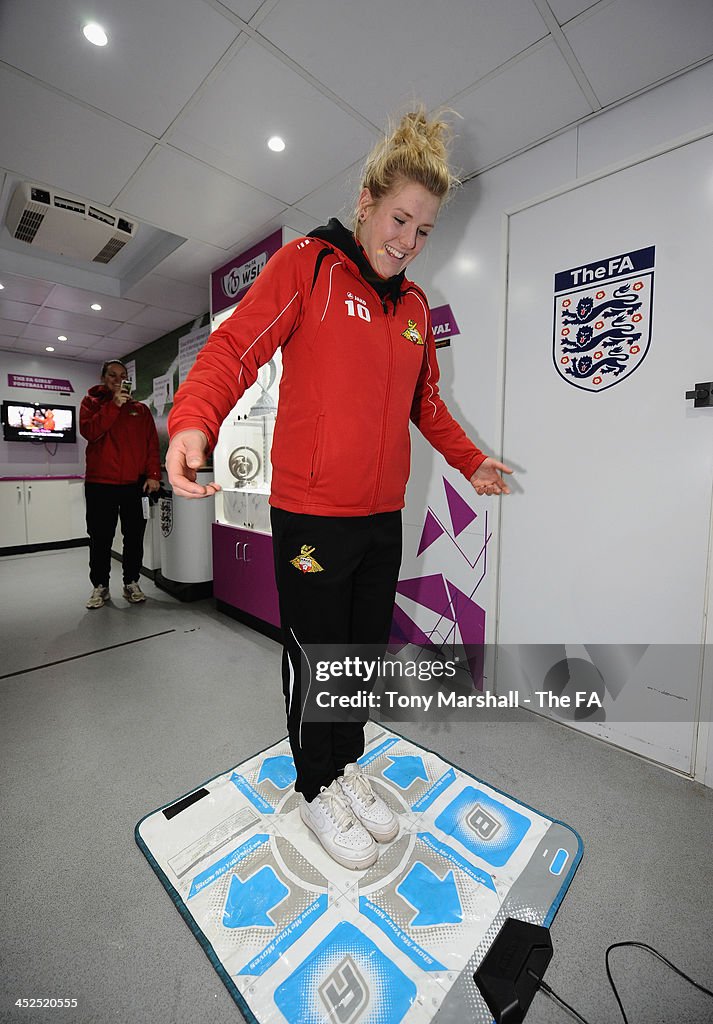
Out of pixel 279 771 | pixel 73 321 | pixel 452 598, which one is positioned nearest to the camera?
pixel 279 771

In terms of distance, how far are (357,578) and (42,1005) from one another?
1.10m

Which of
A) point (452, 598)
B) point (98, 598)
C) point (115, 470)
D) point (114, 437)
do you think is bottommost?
point (98, 598)

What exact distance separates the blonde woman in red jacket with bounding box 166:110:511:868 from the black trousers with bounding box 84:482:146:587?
2785mm

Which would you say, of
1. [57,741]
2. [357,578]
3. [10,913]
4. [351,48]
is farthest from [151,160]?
[10,913]

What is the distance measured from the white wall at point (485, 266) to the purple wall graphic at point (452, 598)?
30mm

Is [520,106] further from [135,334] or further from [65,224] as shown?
[135,334]

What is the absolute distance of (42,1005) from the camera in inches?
37.8

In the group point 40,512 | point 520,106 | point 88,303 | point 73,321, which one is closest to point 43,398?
point 40,512

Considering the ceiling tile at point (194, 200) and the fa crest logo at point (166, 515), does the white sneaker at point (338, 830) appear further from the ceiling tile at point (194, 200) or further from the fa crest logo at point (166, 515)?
the fa crest logo at point (166, 515)

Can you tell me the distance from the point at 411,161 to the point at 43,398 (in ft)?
20.9

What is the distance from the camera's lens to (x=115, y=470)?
3.47m

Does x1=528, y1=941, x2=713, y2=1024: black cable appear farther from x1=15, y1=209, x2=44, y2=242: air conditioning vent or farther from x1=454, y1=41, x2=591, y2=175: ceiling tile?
x1=15, y1=209, x2=44, y2=242: air conditioning vent

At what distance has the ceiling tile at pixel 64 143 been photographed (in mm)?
1774

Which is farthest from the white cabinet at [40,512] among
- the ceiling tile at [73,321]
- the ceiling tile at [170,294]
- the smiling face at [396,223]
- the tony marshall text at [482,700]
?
the smiling face at [396,223]
